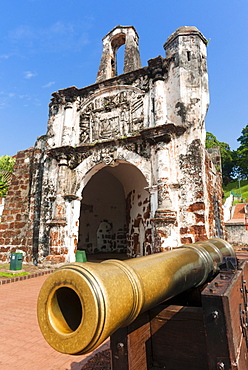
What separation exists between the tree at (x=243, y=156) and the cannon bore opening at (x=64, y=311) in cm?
4230

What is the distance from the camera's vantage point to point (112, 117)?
923 cm

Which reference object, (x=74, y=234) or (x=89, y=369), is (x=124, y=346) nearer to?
(x=89, y=369)

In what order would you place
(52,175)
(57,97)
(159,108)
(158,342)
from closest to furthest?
(158,342) → (159,108) → (52,175) → (57,97)

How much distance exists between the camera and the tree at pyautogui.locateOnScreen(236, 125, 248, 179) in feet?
129

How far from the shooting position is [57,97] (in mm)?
10453

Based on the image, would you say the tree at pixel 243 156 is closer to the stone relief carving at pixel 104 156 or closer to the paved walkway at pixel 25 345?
the stone relief carving at pixel 104 156

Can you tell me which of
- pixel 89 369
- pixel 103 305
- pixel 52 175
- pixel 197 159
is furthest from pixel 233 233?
pixel 103 305

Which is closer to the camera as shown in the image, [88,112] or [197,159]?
[197,159]

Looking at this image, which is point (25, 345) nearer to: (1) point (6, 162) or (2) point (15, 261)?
(2) point (15, 261)

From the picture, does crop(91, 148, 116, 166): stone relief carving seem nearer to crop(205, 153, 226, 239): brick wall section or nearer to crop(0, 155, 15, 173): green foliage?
crop(205, 153, 226, 239): brick wall section

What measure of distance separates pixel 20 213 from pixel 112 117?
5.48 m

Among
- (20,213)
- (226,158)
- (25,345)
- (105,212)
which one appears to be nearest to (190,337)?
(25,345)

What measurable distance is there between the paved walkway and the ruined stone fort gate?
3.81m

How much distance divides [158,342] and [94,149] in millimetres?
→ 7830
